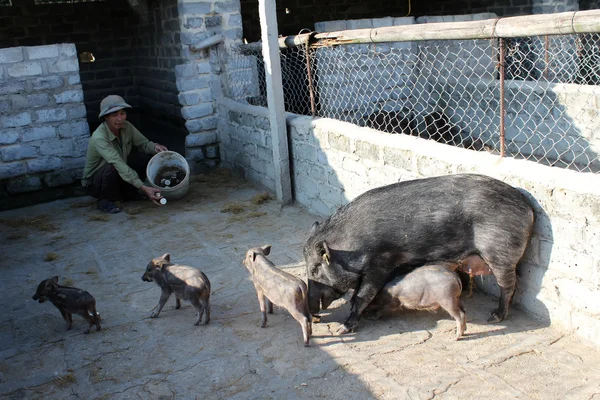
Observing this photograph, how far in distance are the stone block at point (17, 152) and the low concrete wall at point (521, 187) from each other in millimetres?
3502

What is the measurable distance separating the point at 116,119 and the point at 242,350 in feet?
13.7

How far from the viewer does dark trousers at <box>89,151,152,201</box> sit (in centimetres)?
744

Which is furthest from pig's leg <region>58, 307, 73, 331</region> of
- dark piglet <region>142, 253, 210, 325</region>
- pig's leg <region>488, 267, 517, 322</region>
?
pig's leg <region>488, 267, 517, 322</region>

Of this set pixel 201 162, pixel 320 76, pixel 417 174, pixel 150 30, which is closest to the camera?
pixel 417 174

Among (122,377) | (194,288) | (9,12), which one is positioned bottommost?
(122,377)

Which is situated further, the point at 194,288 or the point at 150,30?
the point at 150,30

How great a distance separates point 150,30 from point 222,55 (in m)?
2.50

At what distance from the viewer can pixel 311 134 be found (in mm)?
6531

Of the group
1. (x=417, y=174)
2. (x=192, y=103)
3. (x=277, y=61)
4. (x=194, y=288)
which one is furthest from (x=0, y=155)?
(x=417, y=174)

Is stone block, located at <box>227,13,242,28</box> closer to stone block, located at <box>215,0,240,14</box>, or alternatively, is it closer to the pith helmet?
stone block, located at <box>215,0,240,14</box>

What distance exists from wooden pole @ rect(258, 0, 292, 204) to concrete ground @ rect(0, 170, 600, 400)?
55.9 inches

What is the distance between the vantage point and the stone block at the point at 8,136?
7.70 meters

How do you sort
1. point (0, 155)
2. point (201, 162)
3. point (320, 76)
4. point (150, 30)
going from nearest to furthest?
point (0, 155)
point (320, 76)
point (201, 162)
point (150, 30)

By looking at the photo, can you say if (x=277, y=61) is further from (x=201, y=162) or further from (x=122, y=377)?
(x=122, y=377)
